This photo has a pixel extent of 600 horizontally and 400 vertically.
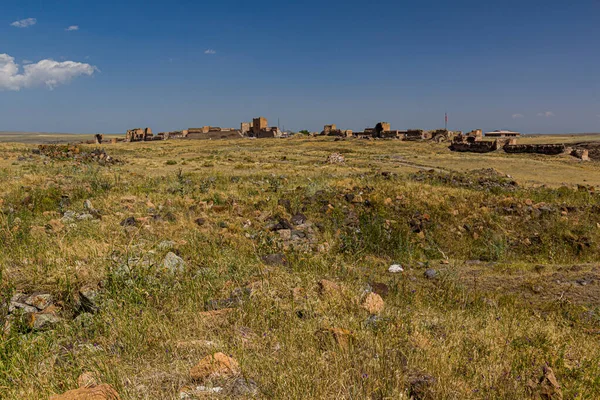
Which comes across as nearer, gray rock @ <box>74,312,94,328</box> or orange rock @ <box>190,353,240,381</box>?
orange rock @ <box>190,353,240,381</box>

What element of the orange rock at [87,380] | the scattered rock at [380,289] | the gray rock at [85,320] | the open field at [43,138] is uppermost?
the open field at [43,138]

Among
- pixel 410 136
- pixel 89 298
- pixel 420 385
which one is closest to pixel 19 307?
pixel 89 298

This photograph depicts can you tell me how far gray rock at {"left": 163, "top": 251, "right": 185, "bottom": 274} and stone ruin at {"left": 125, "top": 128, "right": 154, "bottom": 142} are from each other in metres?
60.1

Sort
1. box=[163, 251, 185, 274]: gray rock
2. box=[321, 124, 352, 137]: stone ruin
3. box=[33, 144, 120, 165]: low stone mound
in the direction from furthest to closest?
box=[321, 124, 352, 137]: stone ruin → box=[33, 144, 120, 165]: low stone mound → box=[163, 251, 185, 274]: gray rock

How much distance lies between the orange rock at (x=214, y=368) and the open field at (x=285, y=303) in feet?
0.13

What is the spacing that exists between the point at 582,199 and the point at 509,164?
10.3 metres

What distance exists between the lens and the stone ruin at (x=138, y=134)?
5903cm

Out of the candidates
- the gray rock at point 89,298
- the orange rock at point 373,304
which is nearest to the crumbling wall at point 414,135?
the orange rock at point 373,304

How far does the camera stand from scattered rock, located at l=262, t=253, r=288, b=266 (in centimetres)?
478

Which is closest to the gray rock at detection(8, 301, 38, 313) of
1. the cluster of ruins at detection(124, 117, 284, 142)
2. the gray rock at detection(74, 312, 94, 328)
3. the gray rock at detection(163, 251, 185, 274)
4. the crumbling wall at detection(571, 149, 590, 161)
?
the gray rock at detection(74, 312, 94, 328)

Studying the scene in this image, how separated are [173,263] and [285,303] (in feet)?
5.59

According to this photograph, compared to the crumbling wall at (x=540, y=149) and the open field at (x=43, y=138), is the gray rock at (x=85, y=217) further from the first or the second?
the open field at (x=43, y=138)

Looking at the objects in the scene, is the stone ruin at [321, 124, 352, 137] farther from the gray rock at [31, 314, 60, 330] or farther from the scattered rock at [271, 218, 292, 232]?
the gray rock at [31, 314, 60, 330]

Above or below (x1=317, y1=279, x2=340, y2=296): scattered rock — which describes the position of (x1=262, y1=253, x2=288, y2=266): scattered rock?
below
